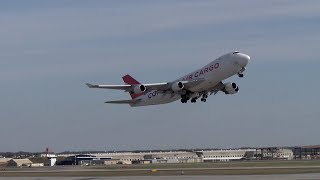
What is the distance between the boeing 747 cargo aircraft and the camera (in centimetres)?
7788

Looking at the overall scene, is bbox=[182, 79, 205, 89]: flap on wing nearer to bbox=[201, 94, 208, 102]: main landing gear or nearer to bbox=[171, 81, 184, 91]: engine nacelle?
bbox=[171, 81, 184, 91]: engine nacelle

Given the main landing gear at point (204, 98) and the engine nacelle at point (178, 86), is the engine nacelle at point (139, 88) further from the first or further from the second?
the main landing gear at point (204, 98)

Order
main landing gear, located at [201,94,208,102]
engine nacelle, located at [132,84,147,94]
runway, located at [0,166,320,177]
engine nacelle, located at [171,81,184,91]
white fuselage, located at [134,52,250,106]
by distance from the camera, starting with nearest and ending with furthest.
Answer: runway, located at [0,166,320,177]
white fuselage, located at [134,52,250,106]
engine nacelle, located at [132,84,147,94]
engine nacelle, located at [171,81,184,91]
main landing gear, located at [201,94,208,102]

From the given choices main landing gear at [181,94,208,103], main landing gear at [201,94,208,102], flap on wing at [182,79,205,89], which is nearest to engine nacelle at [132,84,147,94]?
flap on wing at [182,79,205,89]

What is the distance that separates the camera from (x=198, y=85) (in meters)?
80.6

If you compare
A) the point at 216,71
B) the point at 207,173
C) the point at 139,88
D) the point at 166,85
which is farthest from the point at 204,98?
the point at 207,173

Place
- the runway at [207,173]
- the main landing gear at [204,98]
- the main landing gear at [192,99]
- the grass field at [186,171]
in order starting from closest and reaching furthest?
the runway at [207,173], the grass field at [186,171], the main landing gear at [192,99], the main landing gear at [204,98]

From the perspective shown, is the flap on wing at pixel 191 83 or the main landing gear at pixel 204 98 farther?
the main landing gear at pixel 204 98

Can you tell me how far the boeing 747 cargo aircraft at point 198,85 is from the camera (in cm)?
7788

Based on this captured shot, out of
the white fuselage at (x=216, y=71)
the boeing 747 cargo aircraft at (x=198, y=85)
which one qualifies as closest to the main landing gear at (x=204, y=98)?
the boeing 747 cargo aircraft at (x=198, y=85)

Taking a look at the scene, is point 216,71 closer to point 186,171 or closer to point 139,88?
point 139,88

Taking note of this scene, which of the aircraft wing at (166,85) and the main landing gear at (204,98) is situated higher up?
the aircraft wing at (166,85)

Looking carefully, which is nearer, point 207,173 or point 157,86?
point 207,173

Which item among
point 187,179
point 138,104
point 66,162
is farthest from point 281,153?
point 187,179
